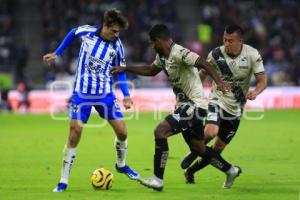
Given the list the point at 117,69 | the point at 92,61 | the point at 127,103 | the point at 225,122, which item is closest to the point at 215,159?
the point at 225,122

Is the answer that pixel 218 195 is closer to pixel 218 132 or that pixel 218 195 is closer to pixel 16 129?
pixel 218 132

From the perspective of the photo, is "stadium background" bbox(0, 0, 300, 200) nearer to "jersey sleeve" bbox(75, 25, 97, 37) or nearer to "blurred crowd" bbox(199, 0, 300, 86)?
"blurred crowd" bbox(199, 0, 300, 86)

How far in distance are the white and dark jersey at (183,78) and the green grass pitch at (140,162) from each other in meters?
1.24

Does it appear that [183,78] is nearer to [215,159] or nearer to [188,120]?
[188,120]

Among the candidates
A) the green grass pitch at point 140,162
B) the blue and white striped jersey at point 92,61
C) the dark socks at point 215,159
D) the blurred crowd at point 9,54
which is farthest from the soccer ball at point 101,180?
the blurred crowd at point 9,54

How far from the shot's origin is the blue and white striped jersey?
11.0 metres

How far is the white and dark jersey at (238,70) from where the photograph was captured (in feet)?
37.6

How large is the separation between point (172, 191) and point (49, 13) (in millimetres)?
24936

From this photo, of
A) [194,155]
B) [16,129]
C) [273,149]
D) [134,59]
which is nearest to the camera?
[194,155]

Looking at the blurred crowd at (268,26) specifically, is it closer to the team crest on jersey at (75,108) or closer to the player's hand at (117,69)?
the player's hand at (117,69)

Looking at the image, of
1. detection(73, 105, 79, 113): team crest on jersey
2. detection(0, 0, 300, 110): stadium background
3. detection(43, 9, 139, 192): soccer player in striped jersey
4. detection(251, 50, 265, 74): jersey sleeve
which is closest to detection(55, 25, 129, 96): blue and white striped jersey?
detection(43, 9, 139, 192): soccer player in striped jersey

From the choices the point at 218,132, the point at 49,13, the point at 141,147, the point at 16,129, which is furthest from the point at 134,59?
the point at 218,132

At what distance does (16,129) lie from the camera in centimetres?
2238

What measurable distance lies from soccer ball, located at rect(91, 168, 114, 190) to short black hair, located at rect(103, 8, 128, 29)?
2.01 m
